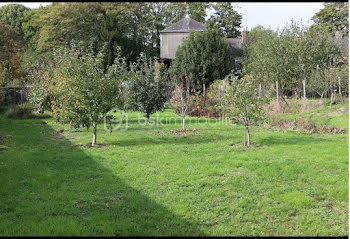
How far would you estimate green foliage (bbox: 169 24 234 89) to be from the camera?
2406 centimetres

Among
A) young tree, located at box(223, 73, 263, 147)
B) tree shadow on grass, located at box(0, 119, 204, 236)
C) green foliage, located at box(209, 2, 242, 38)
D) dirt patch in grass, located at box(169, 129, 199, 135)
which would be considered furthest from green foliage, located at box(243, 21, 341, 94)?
green foliage, located at box(209, 2, 242, 38)

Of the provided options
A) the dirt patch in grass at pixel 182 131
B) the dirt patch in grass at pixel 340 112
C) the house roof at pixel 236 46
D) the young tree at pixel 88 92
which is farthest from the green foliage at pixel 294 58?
the young tree at pixel 88 92

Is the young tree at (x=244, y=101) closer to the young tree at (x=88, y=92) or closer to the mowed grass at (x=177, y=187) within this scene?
the mowed grass at (x=177, y=187)

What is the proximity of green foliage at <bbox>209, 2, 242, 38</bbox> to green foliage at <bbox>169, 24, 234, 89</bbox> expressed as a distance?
15.8 metres

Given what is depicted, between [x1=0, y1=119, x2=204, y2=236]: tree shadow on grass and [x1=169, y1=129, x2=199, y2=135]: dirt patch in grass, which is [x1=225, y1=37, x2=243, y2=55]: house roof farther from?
[x1=0, y1=119, x2=204, y2=236]: tree shadow on grass

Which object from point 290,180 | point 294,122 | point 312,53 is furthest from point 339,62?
point 290,180

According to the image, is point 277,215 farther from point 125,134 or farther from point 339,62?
point 339,62

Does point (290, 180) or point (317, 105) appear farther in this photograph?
point (317, 105)

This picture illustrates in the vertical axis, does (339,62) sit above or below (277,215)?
above

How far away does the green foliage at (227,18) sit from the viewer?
40.1 m

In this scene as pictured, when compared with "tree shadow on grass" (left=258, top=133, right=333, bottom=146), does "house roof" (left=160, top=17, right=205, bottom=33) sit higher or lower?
higher

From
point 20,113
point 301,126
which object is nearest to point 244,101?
point 301,126

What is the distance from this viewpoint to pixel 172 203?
17.3 ft

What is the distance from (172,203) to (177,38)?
2871 cm
